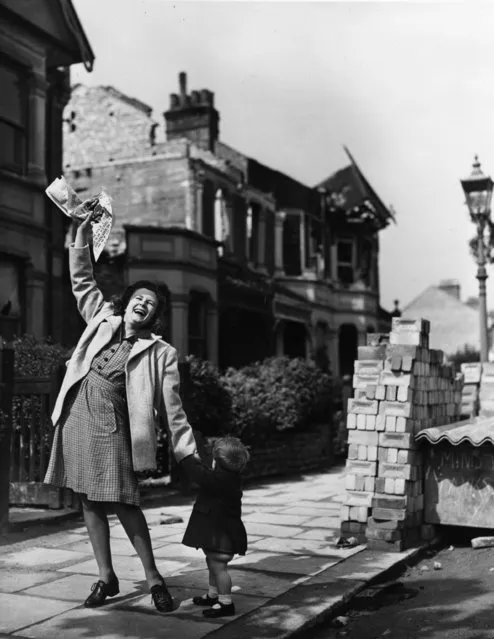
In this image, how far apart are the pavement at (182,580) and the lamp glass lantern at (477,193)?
5.48 m

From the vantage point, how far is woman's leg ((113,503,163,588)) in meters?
4.55

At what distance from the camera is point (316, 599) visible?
504cm

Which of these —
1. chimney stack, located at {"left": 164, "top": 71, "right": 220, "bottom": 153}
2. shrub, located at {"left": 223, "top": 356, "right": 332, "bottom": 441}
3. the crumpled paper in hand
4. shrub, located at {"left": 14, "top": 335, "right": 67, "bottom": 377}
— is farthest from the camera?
chimney stack, located at {"left": 164, "top": 71, "right": 220, "bottom": 153}

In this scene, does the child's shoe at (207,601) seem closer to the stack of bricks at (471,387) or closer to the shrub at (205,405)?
the stack of bricks at (471,387)

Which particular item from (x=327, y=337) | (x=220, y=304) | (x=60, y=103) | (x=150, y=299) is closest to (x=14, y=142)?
(x=60, y=103)

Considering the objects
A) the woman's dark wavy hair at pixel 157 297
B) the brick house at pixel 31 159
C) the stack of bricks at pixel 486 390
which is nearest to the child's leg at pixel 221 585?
the woman's dark wavy hair at pixel 157 297

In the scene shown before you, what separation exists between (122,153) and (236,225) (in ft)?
12.3

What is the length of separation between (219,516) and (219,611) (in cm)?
51

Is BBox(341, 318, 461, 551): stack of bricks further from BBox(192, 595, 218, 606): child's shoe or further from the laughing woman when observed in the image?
the laughing woman

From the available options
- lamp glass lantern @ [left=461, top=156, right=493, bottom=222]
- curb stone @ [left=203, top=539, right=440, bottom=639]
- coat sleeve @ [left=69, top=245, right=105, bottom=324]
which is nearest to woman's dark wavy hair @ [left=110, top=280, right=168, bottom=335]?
coat sleeve @ [left=69, top=245, right=105, bottom=324]

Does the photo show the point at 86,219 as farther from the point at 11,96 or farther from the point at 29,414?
the point at 11,96

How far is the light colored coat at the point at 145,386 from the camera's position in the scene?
4543mm

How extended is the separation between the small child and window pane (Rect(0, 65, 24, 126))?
986cm

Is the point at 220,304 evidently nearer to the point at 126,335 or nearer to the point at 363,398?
the point at 363,398
